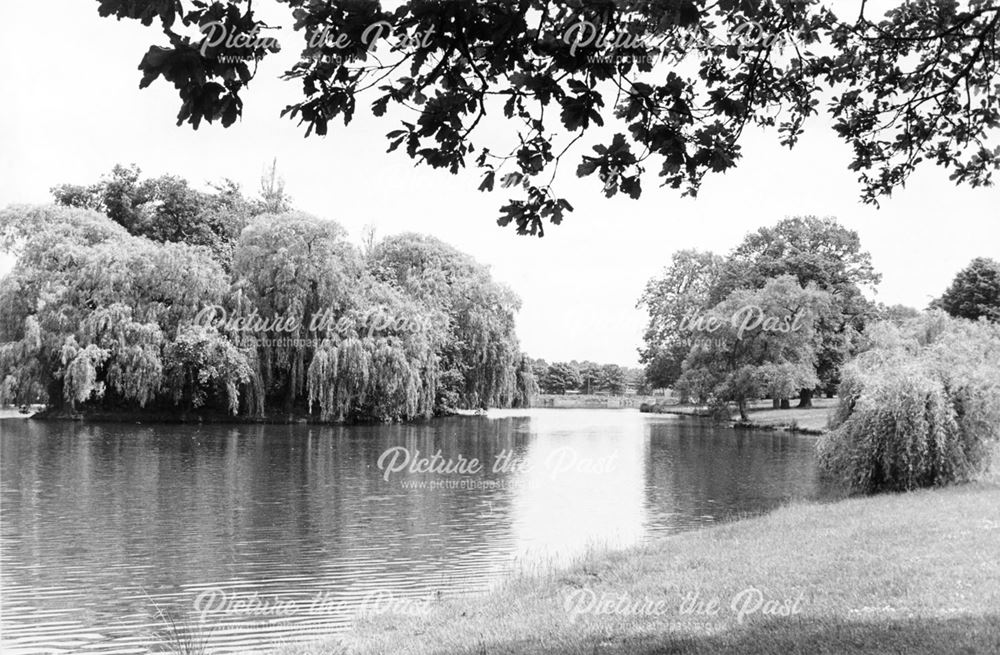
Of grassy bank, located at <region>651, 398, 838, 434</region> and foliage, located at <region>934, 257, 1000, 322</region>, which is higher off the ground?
foliage, located at <region>934, 257, 1000, 322</region>

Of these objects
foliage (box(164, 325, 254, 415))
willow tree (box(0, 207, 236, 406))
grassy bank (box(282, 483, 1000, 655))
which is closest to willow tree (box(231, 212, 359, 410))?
foliage (box(164, 325, 254, 415))

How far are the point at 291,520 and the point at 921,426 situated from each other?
12.4m

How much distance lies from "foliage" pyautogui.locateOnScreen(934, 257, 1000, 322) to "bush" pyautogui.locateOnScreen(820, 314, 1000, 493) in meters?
43.5

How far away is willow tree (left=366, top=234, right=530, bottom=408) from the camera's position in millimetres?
47594

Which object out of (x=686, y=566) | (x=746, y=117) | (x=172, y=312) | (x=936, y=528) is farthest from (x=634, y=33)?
(x=172, y=312)

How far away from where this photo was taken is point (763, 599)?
7.58 meters

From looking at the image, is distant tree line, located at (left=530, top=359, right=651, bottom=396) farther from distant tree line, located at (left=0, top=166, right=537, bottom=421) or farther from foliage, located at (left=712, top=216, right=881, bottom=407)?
distant tree line, located at (left=0, top=166, right=537, bottom=421)

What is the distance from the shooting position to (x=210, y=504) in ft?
53.5

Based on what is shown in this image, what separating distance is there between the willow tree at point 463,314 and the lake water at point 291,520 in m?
17.4

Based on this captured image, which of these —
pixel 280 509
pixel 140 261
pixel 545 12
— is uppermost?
pixel 140 261

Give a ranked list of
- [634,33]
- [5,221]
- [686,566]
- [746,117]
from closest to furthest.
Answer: [634,33] < [746,117] < [686,566] < [5,221]

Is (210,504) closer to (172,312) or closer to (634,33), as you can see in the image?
(634,33)

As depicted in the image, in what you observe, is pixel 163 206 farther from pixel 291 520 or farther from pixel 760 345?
pixel 291 520

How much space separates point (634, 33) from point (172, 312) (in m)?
35.7
